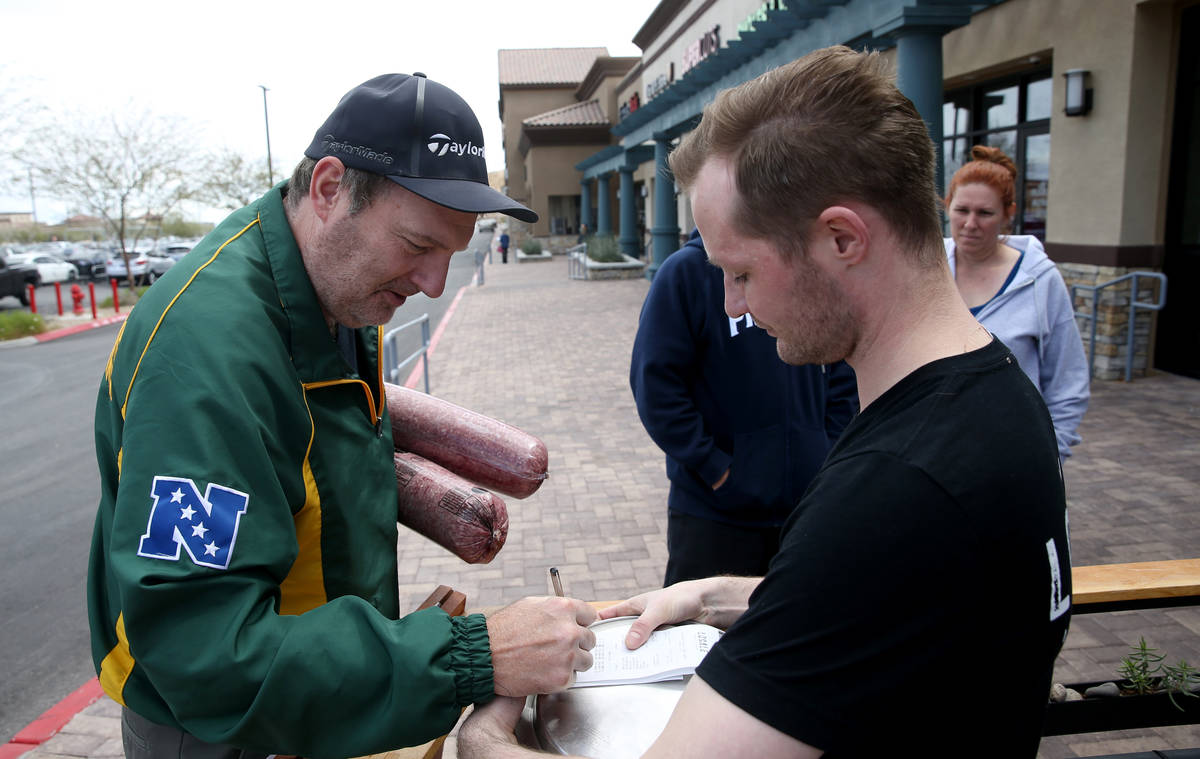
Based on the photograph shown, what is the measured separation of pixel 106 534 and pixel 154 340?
51 cm

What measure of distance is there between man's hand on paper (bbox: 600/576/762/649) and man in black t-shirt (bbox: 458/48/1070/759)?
0.68 metres

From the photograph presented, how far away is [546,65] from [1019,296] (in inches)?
2014

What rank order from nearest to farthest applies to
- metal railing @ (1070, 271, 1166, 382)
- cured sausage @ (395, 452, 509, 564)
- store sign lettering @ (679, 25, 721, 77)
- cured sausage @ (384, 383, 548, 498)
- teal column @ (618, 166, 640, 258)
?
cured sausage @ (395, 452, 509, 564)
cured sausage @ (384, 383, 548, 498)
metal railing @ (1070, 271, 1166, 382)
store sign lettering @ (679, 25, 721, 77)
teal column @ (618, 166, 640, 258)

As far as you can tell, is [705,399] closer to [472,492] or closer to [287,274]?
[472,492]

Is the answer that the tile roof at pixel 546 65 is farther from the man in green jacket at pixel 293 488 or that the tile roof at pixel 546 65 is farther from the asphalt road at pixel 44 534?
the man in green jacket at pixel 293 488

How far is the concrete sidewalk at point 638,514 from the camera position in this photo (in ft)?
12.2

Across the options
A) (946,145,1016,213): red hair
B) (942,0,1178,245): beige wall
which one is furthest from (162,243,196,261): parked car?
(946,145,1016,213): red hair

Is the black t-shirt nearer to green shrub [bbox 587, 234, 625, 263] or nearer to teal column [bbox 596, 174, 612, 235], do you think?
green shrub [bbox 587, 234, 625, 263]

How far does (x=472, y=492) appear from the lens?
6.51 ft

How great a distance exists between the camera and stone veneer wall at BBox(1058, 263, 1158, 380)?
8594mm

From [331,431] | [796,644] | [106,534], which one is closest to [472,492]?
[331,431]

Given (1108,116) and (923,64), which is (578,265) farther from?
(923,64)

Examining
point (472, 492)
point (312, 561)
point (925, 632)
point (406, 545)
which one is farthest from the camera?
point (406, 545)

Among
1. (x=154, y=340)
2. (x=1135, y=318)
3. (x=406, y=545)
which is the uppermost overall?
(x=154, y=340)
